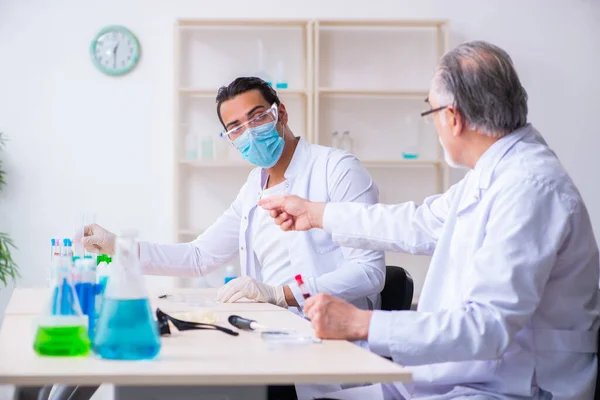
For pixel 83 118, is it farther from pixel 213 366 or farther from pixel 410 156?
pixel 213 366

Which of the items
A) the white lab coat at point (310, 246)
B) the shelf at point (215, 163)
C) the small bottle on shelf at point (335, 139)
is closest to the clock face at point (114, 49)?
the shelf at point (215, 163)

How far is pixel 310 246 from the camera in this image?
2.58 metres

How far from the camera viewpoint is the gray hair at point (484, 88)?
151cm

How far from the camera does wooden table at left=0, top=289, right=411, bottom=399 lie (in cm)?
111

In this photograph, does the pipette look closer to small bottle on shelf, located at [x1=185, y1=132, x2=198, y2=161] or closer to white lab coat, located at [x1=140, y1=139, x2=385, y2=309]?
white lab coat, located at [x1=140, y1=139, x2=385, y2=309]

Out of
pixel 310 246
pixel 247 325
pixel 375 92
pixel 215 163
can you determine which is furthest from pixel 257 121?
pixel 375 92

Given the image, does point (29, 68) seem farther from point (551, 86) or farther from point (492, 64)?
point (492, 64)

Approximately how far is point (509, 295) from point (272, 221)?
1.41m

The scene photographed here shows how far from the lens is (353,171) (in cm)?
260

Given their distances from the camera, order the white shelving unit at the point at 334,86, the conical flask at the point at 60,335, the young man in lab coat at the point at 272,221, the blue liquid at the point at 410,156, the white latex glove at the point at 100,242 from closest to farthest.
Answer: the conical flask at the point at 60,335 → the young man in lab coat at the point at 272,221 → the white latex glove at the point at 100,242 → the blue liquid at the point at 410,156 → the white shelving unit at the point at 334,86

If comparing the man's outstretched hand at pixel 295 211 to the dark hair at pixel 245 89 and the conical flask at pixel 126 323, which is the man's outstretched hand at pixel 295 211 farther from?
the conical flask at pixel 126 323

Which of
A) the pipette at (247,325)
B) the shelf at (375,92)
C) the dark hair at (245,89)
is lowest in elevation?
the pipette at (247,325)

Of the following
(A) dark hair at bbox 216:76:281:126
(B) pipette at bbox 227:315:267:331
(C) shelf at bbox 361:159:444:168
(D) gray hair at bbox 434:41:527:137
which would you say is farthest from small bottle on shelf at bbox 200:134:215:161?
(D) gray hair at bbox 434:41:527:137

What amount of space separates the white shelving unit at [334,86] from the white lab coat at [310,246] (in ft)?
5.92
